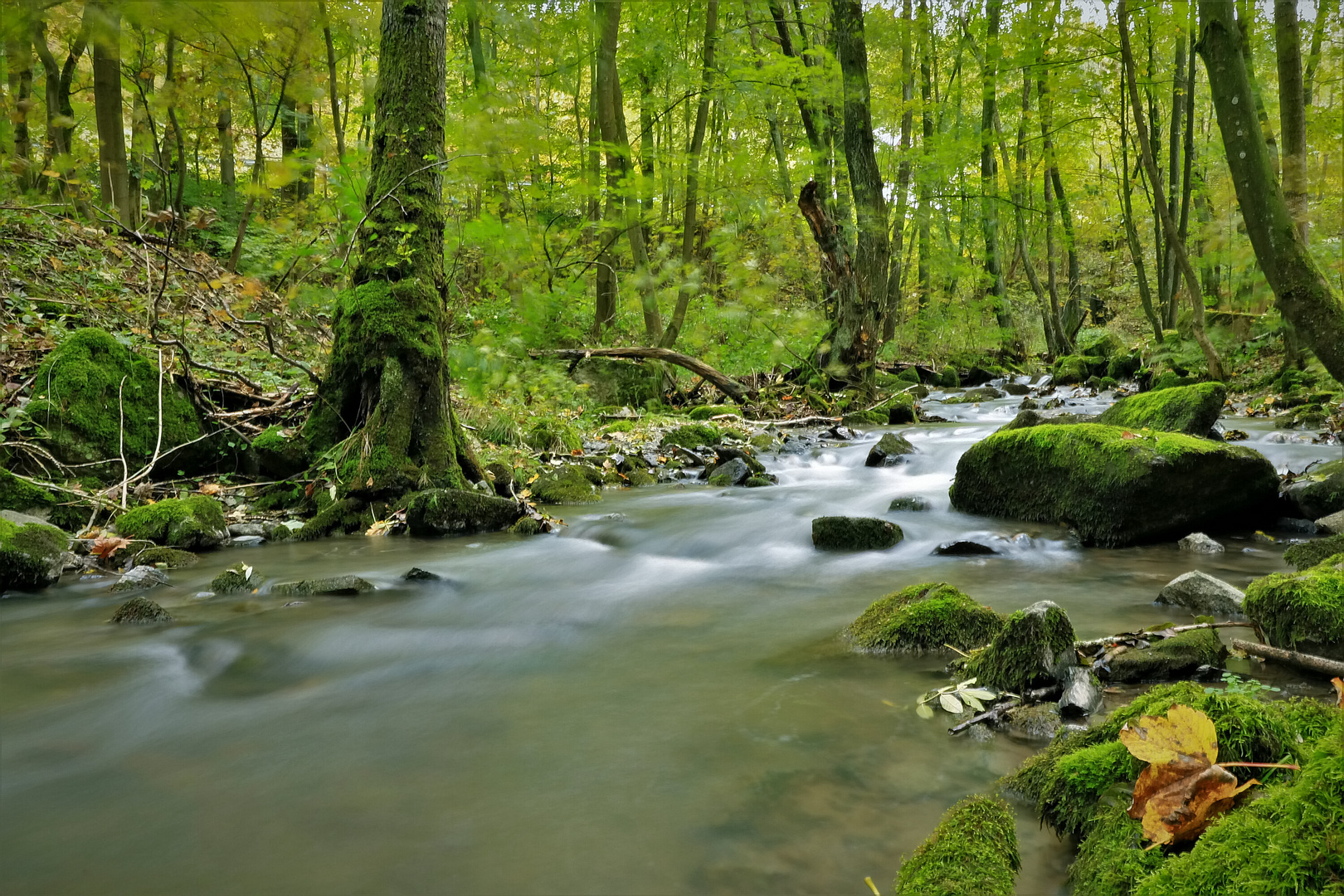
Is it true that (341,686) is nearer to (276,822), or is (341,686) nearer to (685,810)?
(276,822)

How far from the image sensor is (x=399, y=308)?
6.54 meters

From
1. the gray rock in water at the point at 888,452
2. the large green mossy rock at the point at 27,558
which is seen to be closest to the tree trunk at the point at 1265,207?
the gray rock in water at the point at 888,452

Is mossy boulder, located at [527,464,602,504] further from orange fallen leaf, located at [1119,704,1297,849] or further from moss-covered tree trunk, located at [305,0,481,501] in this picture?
orange fallen leaf, located at [1119,704,1297,849]

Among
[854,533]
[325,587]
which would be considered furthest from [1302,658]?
[325,587]

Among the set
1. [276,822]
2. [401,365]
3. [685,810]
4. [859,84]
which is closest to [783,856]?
[685,810]

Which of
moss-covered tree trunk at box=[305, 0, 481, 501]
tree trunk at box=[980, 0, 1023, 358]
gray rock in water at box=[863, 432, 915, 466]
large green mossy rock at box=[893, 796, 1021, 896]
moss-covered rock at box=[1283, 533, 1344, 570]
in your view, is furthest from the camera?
tree trunk at box=[980, 0, 1023, 358]

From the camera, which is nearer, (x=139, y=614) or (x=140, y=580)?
(x=139, y=614)

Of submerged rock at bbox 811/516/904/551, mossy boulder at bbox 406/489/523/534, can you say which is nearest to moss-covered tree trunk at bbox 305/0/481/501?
mossy boulder at bbox 406/489/523/534

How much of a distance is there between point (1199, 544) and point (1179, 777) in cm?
460

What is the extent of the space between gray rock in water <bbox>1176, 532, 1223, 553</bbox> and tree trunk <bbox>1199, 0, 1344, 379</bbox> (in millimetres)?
1692

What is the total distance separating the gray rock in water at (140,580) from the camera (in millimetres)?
4844

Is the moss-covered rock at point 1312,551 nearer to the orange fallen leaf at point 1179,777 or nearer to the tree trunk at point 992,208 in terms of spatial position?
the orange fallen leaf at point 1179,777

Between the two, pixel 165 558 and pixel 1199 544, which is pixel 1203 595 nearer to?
pixel 1199 544

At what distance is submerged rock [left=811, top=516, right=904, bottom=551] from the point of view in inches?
233
